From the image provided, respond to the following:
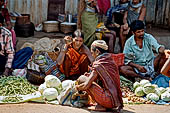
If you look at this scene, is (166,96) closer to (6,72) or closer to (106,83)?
(106,83)

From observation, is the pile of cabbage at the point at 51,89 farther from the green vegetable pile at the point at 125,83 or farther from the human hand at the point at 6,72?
the green vegetable pile at the point at 125,83

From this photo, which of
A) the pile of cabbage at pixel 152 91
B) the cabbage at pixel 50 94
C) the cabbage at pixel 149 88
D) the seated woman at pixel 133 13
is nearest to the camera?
the cabbage at pixel 50 94

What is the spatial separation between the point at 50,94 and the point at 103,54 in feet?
3.99

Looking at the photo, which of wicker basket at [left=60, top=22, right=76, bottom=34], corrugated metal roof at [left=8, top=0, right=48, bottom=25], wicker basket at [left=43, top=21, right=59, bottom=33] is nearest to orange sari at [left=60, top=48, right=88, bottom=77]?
wicker basket at [left=60, top=22, right=76, bottom=34]

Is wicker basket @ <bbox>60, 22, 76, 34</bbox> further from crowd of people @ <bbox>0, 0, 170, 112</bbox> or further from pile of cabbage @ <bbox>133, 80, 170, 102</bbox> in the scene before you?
pile of cabbage @ <bbox>133, 80, 170, 102</bbox>

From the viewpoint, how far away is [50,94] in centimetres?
554

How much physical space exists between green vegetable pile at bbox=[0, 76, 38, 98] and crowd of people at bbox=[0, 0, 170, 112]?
0.79 m

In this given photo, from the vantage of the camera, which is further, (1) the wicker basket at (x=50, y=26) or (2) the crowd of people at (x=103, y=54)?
(1) the wicker basket at (x=50, y=26)

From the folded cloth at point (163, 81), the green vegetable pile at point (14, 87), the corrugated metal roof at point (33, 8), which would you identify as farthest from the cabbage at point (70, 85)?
the corrugated metal roof at point (33, 8)

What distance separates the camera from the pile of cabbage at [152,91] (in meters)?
5.87

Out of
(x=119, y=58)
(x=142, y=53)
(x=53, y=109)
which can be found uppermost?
(x=142, y=53)

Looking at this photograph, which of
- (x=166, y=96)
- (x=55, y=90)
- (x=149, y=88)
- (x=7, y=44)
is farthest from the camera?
(x=7, y=44)

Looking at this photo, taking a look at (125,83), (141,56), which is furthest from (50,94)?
(141,56)

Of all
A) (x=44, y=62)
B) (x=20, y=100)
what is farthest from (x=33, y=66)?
(x=20, y=100)
